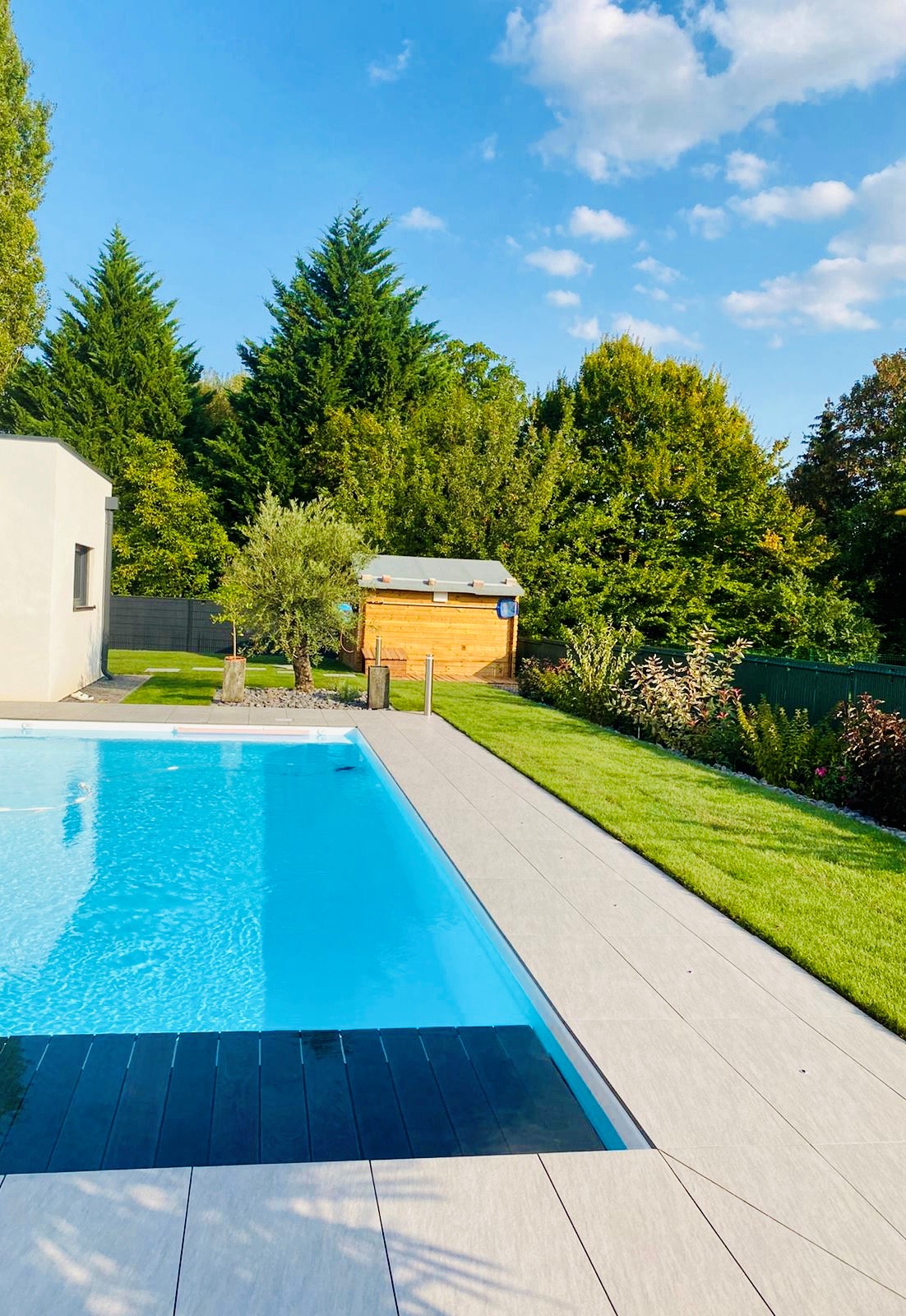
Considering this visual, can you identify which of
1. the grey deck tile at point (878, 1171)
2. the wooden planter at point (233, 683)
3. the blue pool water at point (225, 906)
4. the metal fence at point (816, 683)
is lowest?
the blue pool water at point (225, 906)

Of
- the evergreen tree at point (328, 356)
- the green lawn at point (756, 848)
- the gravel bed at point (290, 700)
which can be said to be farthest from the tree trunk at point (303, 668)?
the evergreen tree at point (328, 356)

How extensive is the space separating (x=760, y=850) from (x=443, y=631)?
13.8 m

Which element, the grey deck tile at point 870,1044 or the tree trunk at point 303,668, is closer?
the grey deck tile at point 870,1044

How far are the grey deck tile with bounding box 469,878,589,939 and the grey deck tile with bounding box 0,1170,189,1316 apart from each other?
7.99ft

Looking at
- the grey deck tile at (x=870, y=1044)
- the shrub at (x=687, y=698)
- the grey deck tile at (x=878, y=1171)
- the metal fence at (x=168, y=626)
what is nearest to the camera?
the grey deck tile at (x=878, y=1171)

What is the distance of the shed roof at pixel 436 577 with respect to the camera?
19.4m

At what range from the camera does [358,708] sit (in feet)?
44.9

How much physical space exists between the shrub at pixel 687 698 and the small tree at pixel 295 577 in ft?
15.8

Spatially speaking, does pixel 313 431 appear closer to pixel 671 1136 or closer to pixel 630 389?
pixel 630 389

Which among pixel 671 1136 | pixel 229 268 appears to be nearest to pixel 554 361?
pixel 229 268

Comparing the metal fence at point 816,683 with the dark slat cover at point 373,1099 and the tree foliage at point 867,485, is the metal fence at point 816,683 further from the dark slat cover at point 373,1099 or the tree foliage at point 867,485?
the tree foliage at point 867,485

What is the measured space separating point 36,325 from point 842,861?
25.7 m

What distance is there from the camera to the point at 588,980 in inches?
160

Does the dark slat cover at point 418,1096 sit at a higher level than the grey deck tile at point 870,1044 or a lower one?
lower
